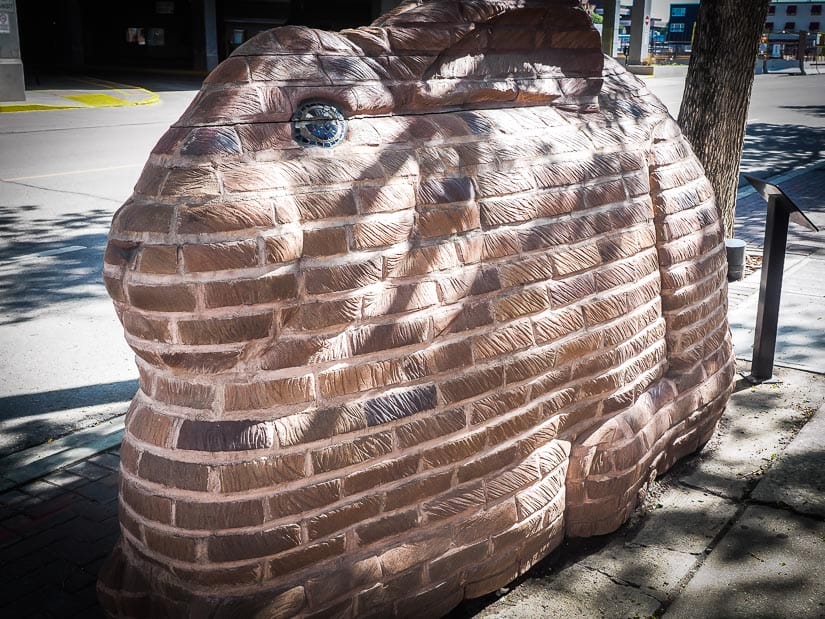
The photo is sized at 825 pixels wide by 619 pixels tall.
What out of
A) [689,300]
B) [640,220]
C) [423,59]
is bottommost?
[689,300]

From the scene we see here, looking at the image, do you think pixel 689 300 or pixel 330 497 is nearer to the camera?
pixel 330 497

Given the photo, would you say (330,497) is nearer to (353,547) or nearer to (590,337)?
(353,547)

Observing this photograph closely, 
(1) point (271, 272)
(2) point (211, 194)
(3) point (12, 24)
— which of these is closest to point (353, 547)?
(1) point (271, 272)

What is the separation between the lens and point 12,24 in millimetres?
18047

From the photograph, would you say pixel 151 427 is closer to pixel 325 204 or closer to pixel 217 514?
pixel 217 514

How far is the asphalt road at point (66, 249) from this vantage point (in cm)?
485

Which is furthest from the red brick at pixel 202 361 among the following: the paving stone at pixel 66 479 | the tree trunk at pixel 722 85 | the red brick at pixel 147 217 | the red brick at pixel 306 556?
the tree trunk at pixel 722 85

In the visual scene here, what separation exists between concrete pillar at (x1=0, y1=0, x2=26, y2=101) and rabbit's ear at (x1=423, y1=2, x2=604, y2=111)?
59.0ft

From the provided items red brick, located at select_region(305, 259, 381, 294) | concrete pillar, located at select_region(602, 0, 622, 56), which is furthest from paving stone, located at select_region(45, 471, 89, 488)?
concrete pillar, located at select_region(602, 0, 622, 56)

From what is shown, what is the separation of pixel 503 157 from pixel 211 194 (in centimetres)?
102

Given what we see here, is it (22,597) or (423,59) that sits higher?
(423,59)

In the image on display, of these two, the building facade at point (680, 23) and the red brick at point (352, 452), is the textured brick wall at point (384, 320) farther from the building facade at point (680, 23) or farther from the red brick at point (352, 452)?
the building facade at point (680, 23)

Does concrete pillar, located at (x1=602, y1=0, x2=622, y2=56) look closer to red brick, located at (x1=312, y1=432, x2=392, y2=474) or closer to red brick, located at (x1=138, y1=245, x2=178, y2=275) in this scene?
red brick, located at (x1=312, y1=432, x2=392, y2=474)

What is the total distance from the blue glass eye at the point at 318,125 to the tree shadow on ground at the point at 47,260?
4.50m
